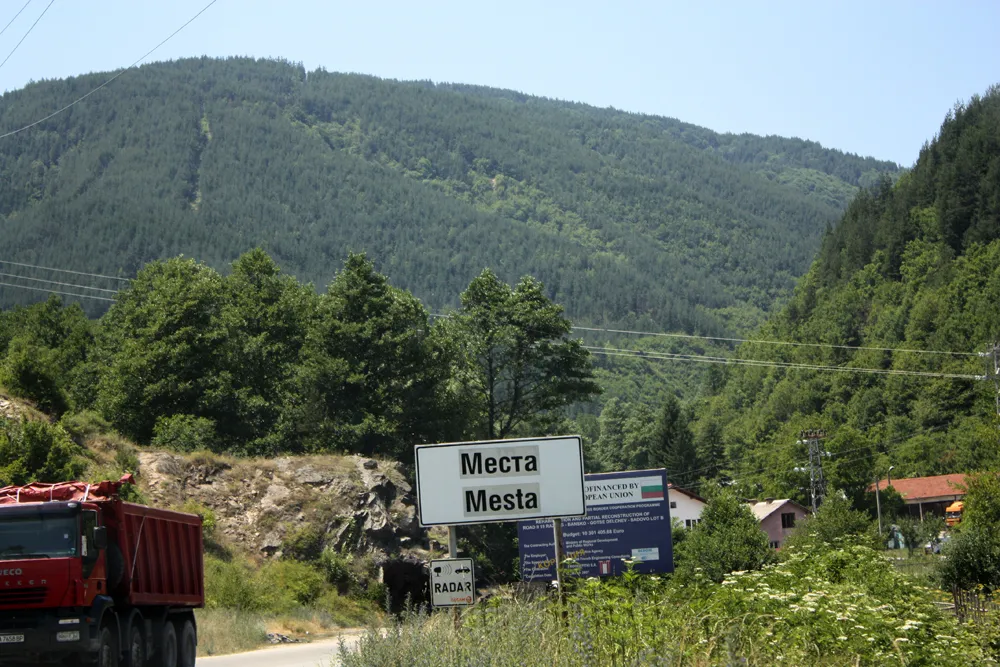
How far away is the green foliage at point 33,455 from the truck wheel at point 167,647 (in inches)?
606

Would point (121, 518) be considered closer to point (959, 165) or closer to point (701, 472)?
point (701, 472)

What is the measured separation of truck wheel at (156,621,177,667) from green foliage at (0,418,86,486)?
15.4 meters

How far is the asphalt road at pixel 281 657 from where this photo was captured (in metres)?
22.5

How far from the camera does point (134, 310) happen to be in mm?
70250

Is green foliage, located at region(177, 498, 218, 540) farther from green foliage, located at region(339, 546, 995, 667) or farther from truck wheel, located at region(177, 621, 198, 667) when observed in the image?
green foliage, located at region(339, 546, 995, 667)

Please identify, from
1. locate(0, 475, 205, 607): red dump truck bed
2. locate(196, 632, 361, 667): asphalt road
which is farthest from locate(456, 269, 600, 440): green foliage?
locate(0, 475, 205, 607): red dump truck bed

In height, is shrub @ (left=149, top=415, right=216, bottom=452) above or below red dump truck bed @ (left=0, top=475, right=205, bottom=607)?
above

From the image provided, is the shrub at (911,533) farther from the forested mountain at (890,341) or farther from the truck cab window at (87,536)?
the truck cab window at (87,536)

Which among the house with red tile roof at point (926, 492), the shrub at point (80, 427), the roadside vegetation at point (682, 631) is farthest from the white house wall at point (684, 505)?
the roadside vegetation at point (682, 631)

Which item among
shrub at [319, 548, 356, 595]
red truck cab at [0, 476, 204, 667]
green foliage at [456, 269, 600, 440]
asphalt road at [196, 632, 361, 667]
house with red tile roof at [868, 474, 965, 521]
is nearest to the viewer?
red truck cab at [0, 476, 204, 667]

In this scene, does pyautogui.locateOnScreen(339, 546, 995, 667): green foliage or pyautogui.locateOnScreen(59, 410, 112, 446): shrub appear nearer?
pyautogui.locateOnScreen(339, 546, 995, 667): green foliage

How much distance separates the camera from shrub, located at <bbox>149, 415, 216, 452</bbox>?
195 ft

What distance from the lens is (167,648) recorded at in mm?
20016

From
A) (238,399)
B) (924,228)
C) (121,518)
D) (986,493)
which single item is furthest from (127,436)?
(924,228)
